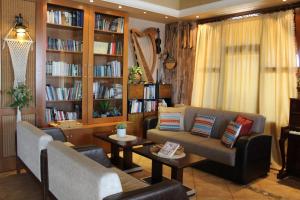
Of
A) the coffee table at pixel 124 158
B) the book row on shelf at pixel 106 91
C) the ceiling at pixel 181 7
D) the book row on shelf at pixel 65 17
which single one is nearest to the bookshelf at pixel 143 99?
the book row on shelf at pixel 106 91

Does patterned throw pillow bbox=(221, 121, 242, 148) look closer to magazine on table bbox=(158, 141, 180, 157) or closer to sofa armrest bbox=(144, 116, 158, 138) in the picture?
magazine on table bbox=(158, 141, 180, 157)

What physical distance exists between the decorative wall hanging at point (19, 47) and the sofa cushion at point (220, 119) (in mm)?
2625

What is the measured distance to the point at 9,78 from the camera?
373 centimetres

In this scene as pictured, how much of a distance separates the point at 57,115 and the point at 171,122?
1.84 meters

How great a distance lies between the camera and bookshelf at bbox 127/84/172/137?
5.06 meters

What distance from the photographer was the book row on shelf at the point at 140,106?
5078 millimetres

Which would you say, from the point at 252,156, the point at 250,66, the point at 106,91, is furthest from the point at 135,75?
the point at 252,156

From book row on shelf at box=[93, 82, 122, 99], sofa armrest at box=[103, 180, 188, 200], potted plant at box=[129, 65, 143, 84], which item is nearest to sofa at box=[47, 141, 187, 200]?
sofa armrest at box=[103, 180, 188, 200]

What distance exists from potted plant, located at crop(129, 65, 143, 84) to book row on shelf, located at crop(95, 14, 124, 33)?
2.41 feet

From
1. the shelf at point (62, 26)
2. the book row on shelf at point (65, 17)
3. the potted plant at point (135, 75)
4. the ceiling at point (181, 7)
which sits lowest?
the potted plant at point (135, 75)

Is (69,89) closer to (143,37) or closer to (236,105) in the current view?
(143,37)

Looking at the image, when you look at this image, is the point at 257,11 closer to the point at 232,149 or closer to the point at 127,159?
the point at 232,149

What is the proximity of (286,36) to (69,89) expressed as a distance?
337 cm

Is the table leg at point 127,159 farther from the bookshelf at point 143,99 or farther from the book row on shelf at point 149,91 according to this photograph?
the book row on shelf at point 149,91
